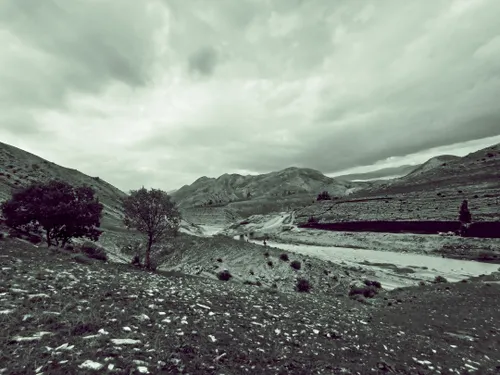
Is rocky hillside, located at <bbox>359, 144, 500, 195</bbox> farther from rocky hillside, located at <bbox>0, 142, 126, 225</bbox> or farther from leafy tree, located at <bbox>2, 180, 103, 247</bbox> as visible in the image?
rocky hillside, located at <bbox>0, 142, 126, 225</bbox>

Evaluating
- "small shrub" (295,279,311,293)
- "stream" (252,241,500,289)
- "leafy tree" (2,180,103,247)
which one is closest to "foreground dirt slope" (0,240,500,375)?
"small shrub" (295,279,311,293)

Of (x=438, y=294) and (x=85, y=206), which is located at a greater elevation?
(x=85, y=206)

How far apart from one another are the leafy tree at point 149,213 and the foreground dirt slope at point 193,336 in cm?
1469

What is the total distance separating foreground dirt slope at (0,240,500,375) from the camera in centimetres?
640

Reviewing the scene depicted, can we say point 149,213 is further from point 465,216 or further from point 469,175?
point 469,175

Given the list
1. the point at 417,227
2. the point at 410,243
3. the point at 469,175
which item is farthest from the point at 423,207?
the point at 469,175

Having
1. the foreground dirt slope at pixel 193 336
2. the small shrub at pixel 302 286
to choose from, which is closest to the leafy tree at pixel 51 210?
the foreground dirt slope at pixel 193 336

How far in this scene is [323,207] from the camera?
148 m

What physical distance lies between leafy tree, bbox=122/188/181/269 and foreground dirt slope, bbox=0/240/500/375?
48.2ft

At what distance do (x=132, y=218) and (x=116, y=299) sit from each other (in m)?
22.8

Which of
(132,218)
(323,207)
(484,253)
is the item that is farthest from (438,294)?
(323,207)

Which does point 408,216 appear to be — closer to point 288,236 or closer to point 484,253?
point 484,253

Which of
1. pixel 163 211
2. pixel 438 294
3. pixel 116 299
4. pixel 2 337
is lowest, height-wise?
pixel 438 294

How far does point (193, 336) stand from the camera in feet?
27.6
